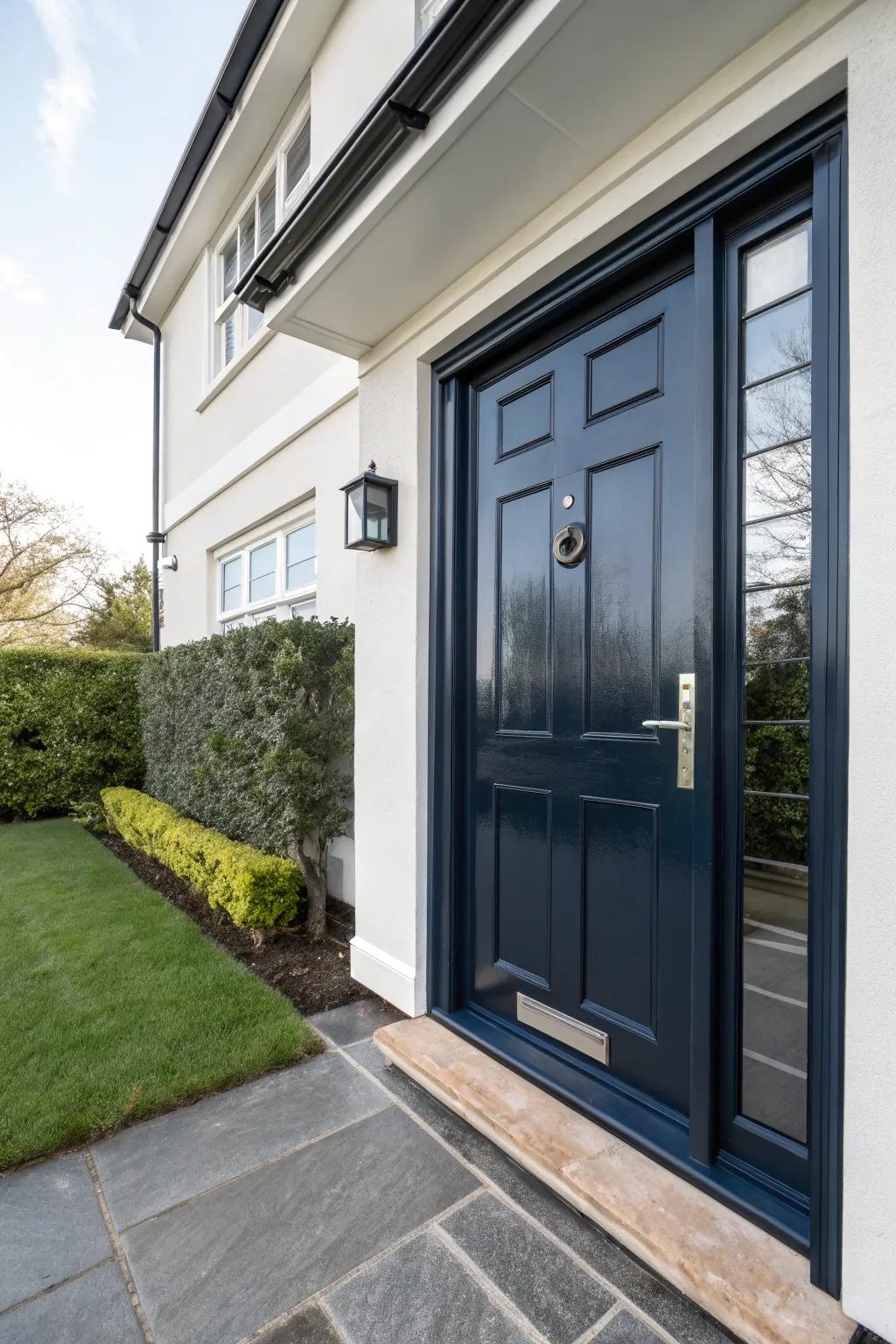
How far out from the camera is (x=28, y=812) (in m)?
7.18

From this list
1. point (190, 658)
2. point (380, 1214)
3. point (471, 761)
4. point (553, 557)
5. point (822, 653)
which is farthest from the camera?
point (190, 658)

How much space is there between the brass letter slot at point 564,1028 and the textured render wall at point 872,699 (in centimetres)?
79

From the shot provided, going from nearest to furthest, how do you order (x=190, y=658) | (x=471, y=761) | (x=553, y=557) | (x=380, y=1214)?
(x=380, y=1214), (x=553, y=557), (x=471, y=761), (x=190, y=658)

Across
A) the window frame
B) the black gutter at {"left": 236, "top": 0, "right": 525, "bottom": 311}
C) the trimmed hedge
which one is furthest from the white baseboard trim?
the window frame

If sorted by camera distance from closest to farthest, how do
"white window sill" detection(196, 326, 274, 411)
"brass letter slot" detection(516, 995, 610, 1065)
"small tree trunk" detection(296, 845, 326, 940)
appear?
"brass letter slot" detection(516, 995, 610, 1065) < "small tree trunk" detection(296, 845, 326, 940) < "white window sill" detection(196, 326, 274, 411)

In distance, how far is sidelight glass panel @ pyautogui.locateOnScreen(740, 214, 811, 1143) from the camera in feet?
5.24

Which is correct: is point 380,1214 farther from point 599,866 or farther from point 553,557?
point 553,557

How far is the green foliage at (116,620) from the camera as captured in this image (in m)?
17.9

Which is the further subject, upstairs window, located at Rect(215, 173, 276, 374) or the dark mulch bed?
upstairs window, located at Rect(215, 173, 276, 374)

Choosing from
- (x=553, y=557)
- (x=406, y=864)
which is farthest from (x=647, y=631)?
(x=406, y=864)

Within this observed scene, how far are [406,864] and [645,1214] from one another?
142cm

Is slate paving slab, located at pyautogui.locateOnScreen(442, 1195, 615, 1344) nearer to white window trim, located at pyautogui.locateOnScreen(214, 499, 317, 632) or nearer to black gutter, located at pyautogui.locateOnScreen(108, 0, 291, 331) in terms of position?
white window trim, located at pyautogui.locateOnScreen(214, 499, 317, 632)

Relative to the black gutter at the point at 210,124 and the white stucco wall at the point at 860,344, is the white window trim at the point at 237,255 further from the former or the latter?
the white stucco wall at the point at 860,344

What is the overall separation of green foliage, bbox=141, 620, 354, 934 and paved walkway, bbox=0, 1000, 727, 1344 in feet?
5.45
